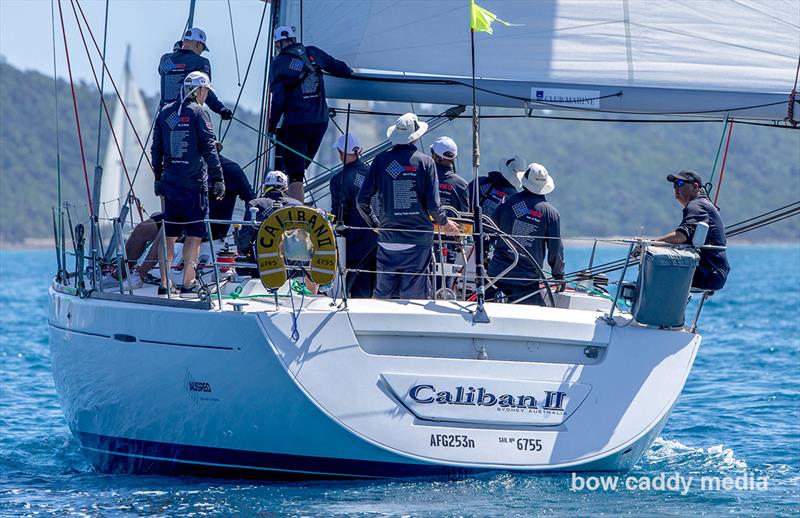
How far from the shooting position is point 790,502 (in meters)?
6.65

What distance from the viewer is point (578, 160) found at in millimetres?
96625

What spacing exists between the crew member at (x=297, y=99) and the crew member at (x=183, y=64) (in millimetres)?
510

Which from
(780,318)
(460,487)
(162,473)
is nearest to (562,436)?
(460,487)

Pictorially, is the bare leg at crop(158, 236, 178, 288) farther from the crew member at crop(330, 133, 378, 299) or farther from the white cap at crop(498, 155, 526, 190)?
the white cap at crop(498, 155, 526, 190)

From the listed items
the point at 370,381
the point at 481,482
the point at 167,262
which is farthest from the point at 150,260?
the point at 481,482

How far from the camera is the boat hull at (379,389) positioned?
650cm

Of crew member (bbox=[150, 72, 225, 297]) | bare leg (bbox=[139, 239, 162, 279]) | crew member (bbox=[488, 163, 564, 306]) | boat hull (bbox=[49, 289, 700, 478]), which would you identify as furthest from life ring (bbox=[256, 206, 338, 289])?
bare leg (bbox=[139, 239, 162, 279])

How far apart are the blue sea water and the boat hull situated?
0.16 meters

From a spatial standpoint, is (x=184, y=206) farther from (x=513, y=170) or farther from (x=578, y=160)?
(x=578, y=160)

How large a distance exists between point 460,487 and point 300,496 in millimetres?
840

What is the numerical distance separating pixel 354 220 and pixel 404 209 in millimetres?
912

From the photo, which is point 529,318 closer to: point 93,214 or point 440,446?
point 440,446

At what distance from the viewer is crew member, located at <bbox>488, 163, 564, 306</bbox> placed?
7.57 m

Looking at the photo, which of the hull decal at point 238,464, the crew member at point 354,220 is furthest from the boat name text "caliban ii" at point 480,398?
the crew member at point 354,220
